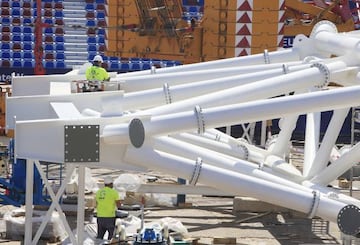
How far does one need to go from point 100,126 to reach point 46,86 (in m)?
5.28

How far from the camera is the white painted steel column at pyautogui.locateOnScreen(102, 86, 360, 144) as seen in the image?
11.5 metres

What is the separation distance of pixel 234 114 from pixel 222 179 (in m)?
0.85

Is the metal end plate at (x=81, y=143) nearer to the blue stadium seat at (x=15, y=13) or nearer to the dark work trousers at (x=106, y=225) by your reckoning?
the dark work trousers at (x=106, y=225)

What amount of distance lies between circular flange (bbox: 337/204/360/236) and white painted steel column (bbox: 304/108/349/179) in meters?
2.30

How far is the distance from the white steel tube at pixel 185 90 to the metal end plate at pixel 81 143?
2.03 m

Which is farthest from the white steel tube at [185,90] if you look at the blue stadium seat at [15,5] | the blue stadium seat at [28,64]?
the blue stadium seat at [15,5]

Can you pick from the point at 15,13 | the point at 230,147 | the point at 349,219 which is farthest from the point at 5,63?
the point at 349,219

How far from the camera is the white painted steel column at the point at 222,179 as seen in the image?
11.7 meters

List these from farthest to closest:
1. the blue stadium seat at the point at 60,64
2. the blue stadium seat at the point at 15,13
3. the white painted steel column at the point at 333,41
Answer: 1. the blue stadium seat at the point at 15,13
2. the blue stadium seat at the point at 60,64
3. the white painted steel column at the point at 333,41

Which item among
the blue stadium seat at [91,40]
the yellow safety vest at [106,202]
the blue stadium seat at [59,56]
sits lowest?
the yellow safety vest at [106,202]

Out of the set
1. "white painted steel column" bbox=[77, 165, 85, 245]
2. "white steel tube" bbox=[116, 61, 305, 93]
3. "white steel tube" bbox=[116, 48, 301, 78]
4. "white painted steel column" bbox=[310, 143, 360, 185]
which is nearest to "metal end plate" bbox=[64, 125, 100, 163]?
"white painted steel column" bbox=[77, 165, 85, 245]

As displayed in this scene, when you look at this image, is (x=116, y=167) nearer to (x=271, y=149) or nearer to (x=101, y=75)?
(x=101, y=75)

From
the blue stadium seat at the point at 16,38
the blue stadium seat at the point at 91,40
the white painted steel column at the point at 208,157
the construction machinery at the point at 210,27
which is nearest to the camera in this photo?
the white painted steel column at the point at 208,157

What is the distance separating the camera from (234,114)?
1152 cm
